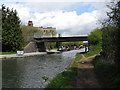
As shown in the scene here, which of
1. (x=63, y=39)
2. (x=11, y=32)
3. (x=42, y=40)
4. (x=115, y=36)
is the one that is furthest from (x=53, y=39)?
(x=115, y=36)

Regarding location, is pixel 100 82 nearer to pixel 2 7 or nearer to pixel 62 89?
pixel 62 89

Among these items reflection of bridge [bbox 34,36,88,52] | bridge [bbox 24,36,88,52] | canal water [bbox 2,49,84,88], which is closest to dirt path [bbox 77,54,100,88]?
canal water [bbox 2,49,84,88]

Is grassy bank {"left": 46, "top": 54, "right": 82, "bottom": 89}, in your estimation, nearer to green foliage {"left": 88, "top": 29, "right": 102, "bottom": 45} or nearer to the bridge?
green foliage {"left": 88, "top": 29, "right": 102, "bottom": 45}

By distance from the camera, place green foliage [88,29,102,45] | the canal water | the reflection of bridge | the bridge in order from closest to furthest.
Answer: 1. the canal water
2. green foliage [88,29,102,45]
3. the bridge
4. the reflection of bridge

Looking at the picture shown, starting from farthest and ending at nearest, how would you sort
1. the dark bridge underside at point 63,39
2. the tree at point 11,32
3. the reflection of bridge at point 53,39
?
1. the reflection of bridge at point 53,39
2. the dark bridge underside at point 63,39
3. the tree at point 11,32

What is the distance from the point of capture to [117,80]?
894 centimetres

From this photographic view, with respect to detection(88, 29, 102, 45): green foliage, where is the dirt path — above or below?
below

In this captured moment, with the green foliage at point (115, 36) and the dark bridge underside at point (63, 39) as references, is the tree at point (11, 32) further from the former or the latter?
the green foliage at point (115, 36)

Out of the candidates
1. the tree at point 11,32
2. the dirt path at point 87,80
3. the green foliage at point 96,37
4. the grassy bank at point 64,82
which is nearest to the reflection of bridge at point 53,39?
the tree at point 11,32

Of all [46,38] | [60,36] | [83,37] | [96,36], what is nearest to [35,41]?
[46,38]

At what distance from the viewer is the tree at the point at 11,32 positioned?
58.1 metres

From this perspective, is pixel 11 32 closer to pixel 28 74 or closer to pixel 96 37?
pixel 96 37

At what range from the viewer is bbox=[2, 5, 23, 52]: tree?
190 feet

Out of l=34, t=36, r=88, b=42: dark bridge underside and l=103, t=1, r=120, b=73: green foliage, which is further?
l=34, t=36, r=88, b=42: dark bridge underside
